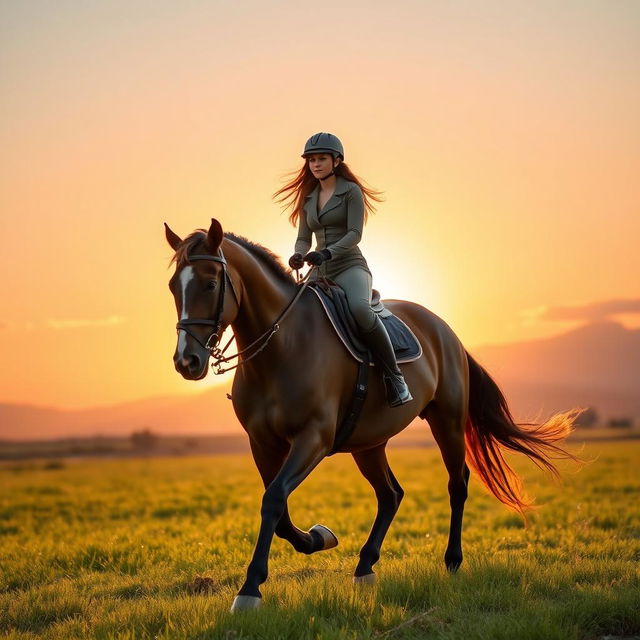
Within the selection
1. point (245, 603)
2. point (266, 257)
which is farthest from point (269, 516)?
point (266, 257)

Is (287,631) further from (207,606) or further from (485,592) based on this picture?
(485,592)

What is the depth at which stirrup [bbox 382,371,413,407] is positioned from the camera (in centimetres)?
730

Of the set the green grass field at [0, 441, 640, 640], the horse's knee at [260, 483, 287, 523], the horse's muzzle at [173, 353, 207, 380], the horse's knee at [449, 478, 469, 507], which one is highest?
the horse's muzzle at [173, 353, 207, 380]

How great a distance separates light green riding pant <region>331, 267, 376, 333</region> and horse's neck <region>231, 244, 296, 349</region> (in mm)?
742

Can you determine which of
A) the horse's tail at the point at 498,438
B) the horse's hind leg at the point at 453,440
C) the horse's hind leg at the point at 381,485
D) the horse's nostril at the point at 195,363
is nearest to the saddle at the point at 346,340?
the horse's hind leg at the point at 381,485

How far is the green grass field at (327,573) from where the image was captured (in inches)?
237

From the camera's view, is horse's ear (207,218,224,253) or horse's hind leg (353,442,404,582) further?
horse's hind leg (353,442,404,582)

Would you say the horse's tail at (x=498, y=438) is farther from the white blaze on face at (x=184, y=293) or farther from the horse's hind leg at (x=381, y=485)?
the white blaze on face at (x=184, y=293)

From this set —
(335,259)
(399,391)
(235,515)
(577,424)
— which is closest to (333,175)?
(335,259)

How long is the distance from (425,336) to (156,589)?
351 cm

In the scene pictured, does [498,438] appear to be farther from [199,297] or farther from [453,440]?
[199,297]

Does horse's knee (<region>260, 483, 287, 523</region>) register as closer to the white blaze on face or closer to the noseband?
the noseband

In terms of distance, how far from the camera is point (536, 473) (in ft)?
81.3

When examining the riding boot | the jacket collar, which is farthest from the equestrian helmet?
the riding boot
